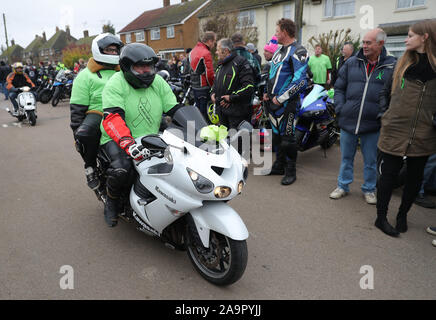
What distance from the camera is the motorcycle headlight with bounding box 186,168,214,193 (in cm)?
238

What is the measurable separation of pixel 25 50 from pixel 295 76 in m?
101

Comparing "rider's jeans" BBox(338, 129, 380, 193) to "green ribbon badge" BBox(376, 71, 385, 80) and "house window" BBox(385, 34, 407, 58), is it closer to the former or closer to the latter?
"green ribbon badge" BBox(376, 71, 385, 80)

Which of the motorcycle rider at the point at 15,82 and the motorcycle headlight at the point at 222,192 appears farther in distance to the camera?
the motorcycle rider at the point at 15,82

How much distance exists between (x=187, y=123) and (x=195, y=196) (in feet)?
1.99

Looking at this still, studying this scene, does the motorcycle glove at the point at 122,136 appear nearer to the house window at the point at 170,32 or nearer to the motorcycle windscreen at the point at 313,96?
the motorcycle windscreen at the point at 313,96

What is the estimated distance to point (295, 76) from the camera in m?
4.60

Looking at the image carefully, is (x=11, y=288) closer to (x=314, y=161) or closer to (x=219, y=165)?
(x=219, y=165)

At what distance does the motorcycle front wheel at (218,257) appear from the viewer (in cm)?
254

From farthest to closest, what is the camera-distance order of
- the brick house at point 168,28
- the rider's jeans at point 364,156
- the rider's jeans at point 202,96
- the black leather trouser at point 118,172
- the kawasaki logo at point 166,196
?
the brick house at point 168,28 → the rider's jeans at point 202,96 → the rider's jeans at point 364,156 → the black leather trouser at point 118,172 → the kawasaki logo at point 166,196

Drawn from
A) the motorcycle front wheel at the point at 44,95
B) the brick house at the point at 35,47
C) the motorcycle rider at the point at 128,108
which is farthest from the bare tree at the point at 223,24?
the brick house at the point at 35,47

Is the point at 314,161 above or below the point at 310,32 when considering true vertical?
below

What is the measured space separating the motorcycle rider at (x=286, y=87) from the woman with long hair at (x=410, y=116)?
1197 millimetres

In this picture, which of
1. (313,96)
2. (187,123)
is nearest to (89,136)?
(187,123)

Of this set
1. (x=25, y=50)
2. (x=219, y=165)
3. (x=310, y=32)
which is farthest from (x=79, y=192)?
(x=25, y=50)
